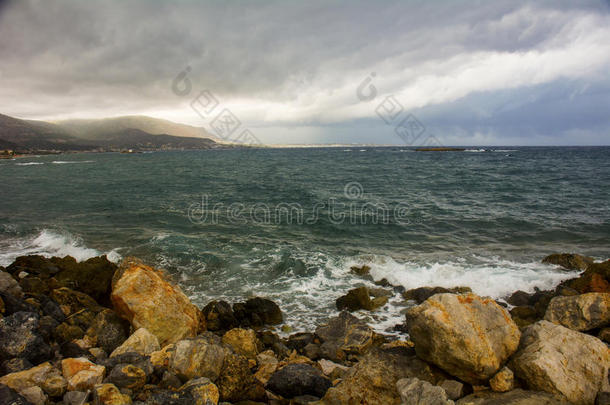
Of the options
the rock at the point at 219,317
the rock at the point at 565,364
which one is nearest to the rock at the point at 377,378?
the rock at the point at 565,364

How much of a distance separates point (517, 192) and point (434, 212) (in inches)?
595

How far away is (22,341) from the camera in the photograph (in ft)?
18.7

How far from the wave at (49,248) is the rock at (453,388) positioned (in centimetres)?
1453

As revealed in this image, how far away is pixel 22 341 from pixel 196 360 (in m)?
3.32

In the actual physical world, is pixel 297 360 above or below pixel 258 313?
above

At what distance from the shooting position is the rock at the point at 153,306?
7422 mm

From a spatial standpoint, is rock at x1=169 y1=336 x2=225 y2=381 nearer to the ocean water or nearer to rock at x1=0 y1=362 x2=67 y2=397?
rock at x1=0 y1=362 x2=67 y2=397

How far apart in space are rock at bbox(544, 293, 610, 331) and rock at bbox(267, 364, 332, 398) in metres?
5.83

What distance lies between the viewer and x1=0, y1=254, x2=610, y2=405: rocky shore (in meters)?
4.82

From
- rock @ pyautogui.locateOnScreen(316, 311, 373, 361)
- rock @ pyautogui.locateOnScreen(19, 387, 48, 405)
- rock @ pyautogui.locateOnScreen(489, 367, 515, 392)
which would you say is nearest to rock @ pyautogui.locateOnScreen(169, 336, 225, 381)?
rock @ pyautogui.locateOnScreen(19, 387, 48, 405)

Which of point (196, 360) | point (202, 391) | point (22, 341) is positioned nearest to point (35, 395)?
point (22, 341)

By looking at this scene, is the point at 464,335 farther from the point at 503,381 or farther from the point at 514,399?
the point at 514,399

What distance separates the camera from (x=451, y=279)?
12320mm

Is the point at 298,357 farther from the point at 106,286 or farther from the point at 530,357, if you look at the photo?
the point at 106,286
